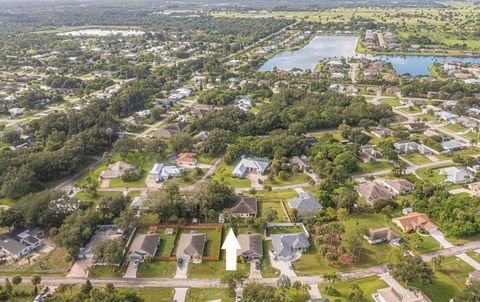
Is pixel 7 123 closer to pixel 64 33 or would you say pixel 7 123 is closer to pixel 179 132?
pixel 179 132

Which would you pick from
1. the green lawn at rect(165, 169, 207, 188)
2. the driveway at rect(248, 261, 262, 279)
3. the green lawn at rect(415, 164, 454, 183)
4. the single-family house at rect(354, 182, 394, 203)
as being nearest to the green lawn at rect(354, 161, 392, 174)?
the green lawn at rect(415, 164, 454, 183)

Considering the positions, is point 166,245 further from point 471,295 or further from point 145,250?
point 471,295

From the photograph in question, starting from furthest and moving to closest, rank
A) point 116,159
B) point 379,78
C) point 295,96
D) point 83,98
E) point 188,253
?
point 379,78 → point 83,98 → point 295,96 → point 116,159 → point 188,253

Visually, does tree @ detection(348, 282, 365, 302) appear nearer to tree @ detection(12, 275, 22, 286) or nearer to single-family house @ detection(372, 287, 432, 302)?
single-family house @ detection(372, 287, 432, 302)

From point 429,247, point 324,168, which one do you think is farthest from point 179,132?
point 429,247

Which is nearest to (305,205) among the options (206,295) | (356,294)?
(356,294)

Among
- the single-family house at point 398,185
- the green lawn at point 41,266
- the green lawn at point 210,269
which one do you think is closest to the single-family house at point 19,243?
the green lawn at point 41,266
